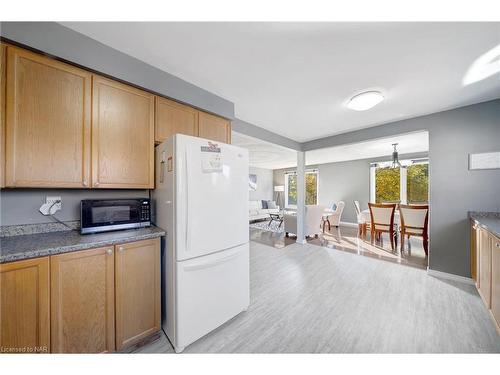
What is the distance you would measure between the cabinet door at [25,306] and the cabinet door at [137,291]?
35 centimetres

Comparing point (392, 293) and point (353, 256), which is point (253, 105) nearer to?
point (392, 293)

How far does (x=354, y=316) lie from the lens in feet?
5.90

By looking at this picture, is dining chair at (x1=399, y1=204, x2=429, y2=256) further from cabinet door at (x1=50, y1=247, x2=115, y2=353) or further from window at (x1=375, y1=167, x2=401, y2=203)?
cabinet door at (x1=50, y1=247, x2=115, y2=353)

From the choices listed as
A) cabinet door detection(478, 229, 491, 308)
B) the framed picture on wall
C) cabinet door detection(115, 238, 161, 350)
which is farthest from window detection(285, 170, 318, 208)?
cabinet door detection(115, 238, 161, 350)

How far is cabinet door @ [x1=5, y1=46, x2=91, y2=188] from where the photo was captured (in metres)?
1.17

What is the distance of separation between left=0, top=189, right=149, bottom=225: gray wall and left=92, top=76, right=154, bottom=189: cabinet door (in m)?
0.33

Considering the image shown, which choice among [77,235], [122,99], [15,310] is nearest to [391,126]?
[122,99]

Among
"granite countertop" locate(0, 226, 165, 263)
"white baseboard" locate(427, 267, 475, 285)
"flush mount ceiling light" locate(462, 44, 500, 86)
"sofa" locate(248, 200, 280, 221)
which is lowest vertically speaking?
"white baseboard" locate(427, 267, 475, 285)

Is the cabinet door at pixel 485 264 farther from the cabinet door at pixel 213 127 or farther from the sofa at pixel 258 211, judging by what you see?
the sofa at pixel 258 211

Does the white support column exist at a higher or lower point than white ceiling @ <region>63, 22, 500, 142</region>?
lower

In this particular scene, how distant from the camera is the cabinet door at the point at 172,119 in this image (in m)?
1.79

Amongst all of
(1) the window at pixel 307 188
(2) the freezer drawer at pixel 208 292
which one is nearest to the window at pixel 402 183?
(1) the window at pixel 307 188

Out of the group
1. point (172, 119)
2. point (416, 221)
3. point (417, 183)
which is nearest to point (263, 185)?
point (417, 183)

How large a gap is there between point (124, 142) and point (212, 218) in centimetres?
100
